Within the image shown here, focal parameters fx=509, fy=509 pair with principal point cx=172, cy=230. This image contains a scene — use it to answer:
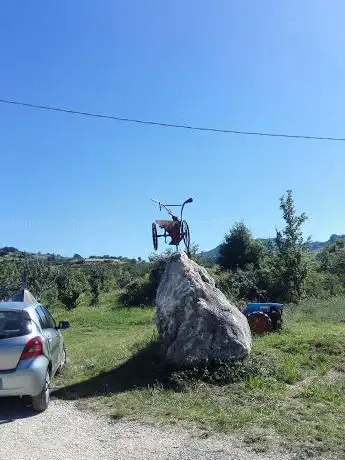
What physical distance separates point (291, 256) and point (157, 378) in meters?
22.8

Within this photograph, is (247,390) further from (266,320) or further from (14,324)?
(266,320)

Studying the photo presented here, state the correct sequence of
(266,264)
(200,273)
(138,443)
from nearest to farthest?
(138,443)
(200,273)
(266,264)

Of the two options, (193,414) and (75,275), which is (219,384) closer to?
(193,414)

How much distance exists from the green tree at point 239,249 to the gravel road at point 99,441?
106 ft

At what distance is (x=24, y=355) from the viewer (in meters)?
6.73

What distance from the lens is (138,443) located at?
5.66 m

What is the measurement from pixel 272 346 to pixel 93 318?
1417cm

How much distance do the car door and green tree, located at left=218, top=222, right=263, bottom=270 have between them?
1174 inches

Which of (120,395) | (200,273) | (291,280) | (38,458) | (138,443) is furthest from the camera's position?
(291,280)

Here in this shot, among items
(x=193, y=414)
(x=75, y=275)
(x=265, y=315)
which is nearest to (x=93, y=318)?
(x=265, y=315)

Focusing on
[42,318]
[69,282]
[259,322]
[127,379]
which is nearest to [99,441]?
[42,318]

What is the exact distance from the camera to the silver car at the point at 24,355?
6586 mm

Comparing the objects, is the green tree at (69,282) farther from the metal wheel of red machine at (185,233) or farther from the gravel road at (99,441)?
the gravel road at (99,441)

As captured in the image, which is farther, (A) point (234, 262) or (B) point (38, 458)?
(A) point (234, 262)
